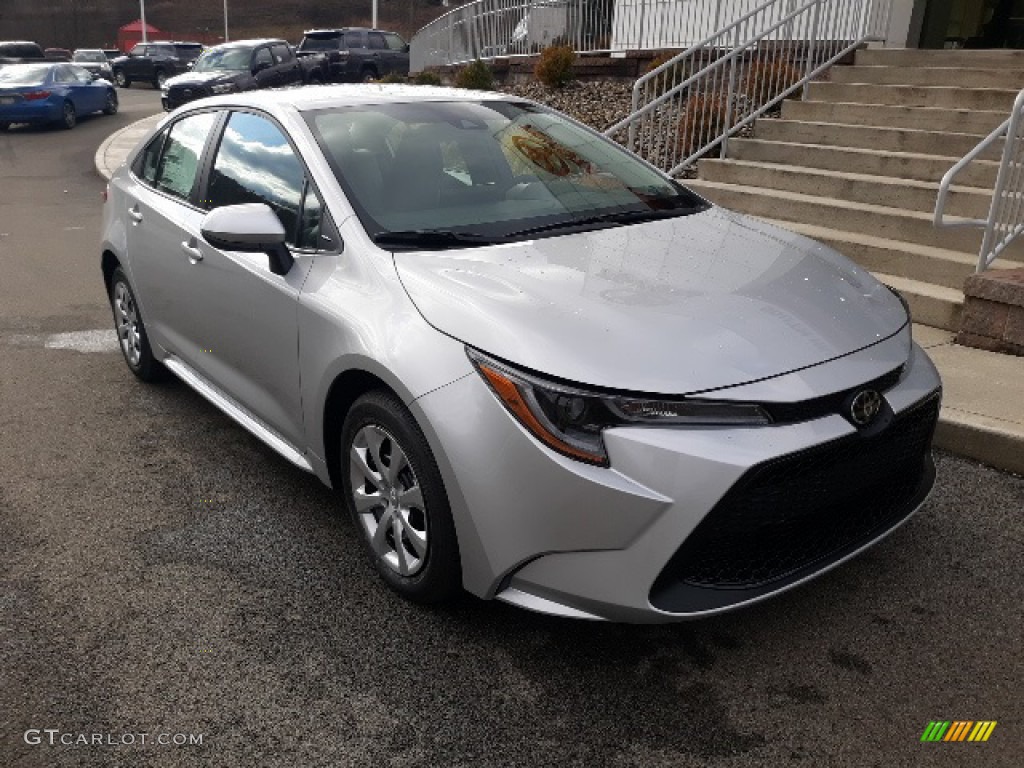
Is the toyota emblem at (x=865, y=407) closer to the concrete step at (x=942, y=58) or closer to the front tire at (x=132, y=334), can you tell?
the front tire at (x=132, y=334)

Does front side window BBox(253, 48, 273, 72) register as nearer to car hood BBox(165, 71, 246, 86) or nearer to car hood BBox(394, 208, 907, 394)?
car hood BBox(165, 71, 246, 86)

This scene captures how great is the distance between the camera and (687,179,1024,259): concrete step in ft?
20.9

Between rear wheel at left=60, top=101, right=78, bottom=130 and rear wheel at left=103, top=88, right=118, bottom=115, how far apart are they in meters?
2.07

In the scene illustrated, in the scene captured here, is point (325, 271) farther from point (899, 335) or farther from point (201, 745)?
point (899, 335)

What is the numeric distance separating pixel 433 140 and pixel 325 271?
82 cm

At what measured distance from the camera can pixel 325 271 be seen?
327cm

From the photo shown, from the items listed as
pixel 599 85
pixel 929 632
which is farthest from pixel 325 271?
pixel 599 85

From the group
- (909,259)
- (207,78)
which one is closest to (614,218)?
(909,259)

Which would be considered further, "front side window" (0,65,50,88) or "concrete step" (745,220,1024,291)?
"front side window" (0,65,50,88)

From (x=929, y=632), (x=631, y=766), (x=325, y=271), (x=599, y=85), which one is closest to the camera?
(x=631, y=766)

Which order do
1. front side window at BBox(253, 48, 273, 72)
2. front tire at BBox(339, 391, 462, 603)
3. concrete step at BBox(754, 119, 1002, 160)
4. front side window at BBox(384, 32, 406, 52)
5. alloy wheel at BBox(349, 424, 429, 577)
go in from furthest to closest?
front side window at BBox(384, 32, 406, 52) < front side window at BBox(253, 48, 273, 72) < concrete step at BBox(754, 119, 1002, 160) < alloy wheel at BBox(349, 424, 429, 577) < front tire at BBox(339, 391, 462, 603)

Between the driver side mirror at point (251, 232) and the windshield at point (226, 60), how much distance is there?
20365 mm

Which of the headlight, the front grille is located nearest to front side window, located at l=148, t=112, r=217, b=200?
the headlight

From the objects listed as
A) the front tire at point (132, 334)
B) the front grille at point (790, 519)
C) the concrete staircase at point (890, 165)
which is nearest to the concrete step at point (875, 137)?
the concrete staircase at point (890, 165)
